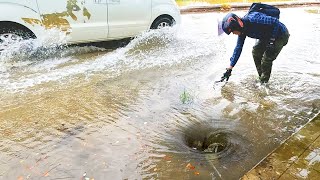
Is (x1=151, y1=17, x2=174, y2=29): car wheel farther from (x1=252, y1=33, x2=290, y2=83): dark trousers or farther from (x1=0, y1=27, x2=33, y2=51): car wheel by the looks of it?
(x1=252, y1=33, x2=290, y2=83): dark trousers

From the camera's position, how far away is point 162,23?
748 cm

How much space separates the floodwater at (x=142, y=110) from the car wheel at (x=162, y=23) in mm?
319

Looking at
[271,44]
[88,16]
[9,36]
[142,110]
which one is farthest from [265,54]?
[9,36]

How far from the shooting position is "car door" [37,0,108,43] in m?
5.86

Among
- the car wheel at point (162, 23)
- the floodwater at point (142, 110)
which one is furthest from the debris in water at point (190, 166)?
the car wheel at point (162, 23)

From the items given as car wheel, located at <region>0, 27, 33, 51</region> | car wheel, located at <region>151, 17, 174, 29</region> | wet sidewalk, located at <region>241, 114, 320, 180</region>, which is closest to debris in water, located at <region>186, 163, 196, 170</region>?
wet sidewalk, located at <region>241, 114, 320, 180</region>

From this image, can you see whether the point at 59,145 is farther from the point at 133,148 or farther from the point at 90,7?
the point at 90,7

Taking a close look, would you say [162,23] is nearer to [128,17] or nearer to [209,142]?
[128,17]

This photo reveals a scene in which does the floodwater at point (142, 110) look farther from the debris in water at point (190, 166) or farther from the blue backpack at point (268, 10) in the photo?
the blue backpack at point (268, 10)

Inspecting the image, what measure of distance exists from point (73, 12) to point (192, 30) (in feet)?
12.9

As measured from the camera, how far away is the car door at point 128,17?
6594 mm

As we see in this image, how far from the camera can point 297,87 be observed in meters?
5.08

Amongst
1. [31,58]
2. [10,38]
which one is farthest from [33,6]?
[31,58]

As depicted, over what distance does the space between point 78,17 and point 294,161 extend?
494 centimetres
